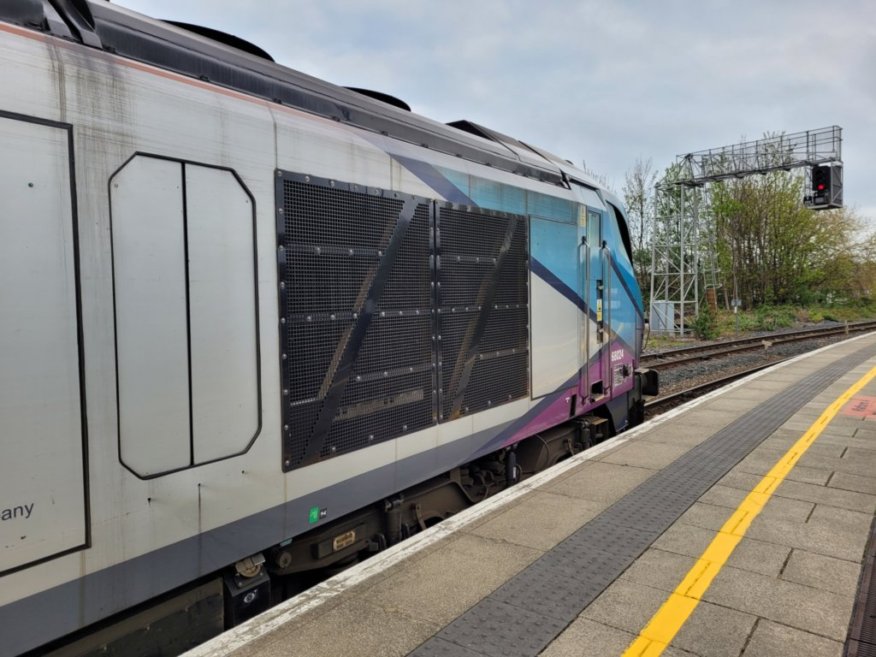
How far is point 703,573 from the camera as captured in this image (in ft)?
11.6

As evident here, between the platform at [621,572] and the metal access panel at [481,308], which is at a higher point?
the metal access panel at [481,308]

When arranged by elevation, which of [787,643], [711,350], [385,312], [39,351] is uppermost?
[385,312]

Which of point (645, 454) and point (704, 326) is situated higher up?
point (704, 326)

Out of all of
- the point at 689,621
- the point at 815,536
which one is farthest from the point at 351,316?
the point at 815,536

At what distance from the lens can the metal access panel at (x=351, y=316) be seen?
2.93m

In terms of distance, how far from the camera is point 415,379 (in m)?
3.71

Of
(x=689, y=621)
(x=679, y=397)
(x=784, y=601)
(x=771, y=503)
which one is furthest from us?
(x=679, y=397)

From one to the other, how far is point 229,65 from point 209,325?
1253 millimetres

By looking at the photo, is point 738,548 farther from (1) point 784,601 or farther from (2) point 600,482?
(2) point 600,482

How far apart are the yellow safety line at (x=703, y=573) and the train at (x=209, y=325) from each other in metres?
1.53

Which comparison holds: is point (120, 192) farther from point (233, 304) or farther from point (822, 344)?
point (822, 344)

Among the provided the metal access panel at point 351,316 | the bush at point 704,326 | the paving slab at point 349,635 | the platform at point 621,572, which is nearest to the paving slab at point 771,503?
the platform at point 621,572

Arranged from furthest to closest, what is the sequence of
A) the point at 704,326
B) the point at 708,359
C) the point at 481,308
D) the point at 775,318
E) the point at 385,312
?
the point at 775,318 < the point at 704,326 < the point at 708,359 < the point at 481,308 < the point at 385,312

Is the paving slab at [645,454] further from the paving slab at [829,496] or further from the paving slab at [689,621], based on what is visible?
the paving slab at [689,621]
